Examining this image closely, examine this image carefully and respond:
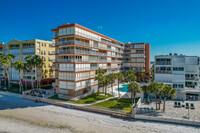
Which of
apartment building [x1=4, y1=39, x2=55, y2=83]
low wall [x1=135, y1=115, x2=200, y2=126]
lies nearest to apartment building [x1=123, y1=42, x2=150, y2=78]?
apartment building [x1=4, y1=39, x2=55, y2=83]

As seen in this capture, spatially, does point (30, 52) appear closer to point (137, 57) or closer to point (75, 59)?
point (75, 59)

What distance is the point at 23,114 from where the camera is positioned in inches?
1201

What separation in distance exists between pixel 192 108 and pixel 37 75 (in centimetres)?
5240

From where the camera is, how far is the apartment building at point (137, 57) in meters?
74.6

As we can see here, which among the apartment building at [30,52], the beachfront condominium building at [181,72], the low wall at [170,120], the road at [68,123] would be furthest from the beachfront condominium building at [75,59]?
the beachfront condominium building at [181,72]

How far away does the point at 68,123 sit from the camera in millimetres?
26312

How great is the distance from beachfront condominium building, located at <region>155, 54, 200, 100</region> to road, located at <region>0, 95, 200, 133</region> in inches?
775

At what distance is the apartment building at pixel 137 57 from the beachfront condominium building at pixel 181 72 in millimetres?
29536

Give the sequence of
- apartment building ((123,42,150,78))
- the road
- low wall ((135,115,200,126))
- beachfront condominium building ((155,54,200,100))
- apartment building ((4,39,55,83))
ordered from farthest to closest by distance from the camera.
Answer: apartment building ((123,42,150,78)) < apartment building ((4,39,55,83)) < beachfront condominium building ((155,54,200,100)) < low wall ((135,115,200,126)) < the road

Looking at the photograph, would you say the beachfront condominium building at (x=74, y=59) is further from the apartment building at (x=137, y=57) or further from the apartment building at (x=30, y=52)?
the apartment building at (x=137, y=57)

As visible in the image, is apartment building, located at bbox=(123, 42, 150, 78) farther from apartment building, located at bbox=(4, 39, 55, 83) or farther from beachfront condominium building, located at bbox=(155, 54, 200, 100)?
apartment building, located at bbox=(4, 39, 55, 83)

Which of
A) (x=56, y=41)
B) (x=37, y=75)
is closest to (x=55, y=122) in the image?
(x=56, y=41)

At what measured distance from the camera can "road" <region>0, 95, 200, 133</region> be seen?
2367cm

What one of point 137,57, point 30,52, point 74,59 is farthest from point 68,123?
point 137,57
